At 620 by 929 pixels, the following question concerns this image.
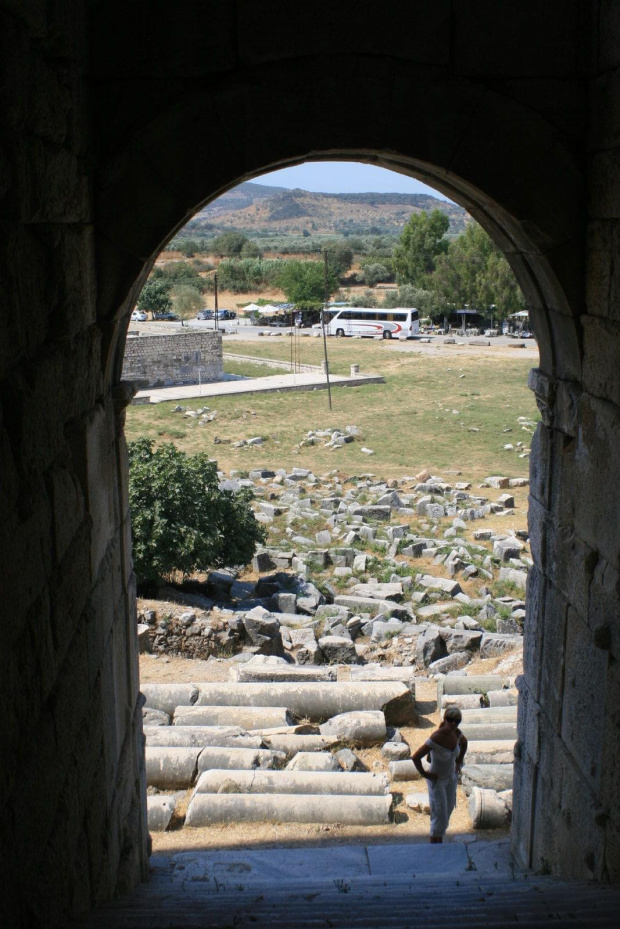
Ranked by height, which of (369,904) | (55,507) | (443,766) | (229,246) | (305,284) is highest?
(229,246)

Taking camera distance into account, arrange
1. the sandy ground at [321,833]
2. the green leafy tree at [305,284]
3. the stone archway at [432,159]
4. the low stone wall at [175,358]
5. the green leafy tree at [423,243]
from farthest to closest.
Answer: the green leafy tree at [305,284] → the green leafy tree at [423,243] → the low stone wall at [175,358] → the sandy ground at [321,833] → the stone archway at [432,159]

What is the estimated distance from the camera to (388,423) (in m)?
28.4

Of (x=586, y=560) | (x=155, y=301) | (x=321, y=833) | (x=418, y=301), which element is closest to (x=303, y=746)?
(x=321, y=833)

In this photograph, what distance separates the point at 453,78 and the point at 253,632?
25.7 feet

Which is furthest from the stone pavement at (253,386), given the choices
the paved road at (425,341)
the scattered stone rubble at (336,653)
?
the scattered stone rubble at (336,653)

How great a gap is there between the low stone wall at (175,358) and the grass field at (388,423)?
3.06 meters

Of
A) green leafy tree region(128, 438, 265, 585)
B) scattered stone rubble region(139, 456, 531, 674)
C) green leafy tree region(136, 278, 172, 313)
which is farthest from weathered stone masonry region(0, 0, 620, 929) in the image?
green leafy tree region(136, 278, 172, 313)

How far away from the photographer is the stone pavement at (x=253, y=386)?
3184cm

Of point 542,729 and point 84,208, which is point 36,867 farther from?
point 542,729

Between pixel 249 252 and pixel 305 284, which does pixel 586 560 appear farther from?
pixel 249 252

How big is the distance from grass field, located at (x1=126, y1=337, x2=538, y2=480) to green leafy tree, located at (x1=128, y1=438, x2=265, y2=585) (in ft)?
29.0

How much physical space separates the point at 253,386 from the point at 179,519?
21.1 metres

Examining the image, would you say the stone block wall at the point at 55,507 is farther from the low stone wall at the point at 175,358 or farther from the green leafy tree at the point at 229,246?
the green leafy tree at the point at 229,246

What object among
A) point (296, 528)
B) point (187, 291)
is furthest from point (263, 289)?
point (296, 528)
